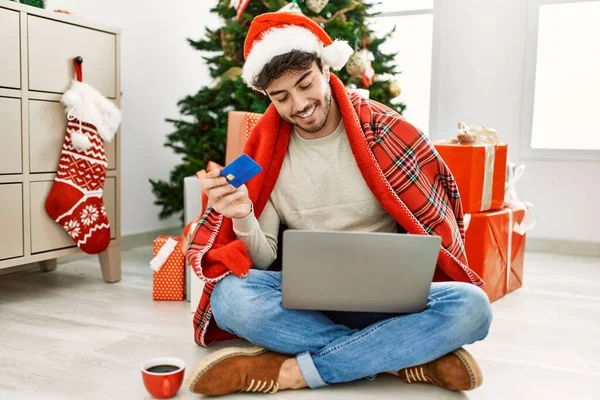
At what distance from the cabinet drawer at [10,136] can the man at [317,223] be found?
84 centimetres

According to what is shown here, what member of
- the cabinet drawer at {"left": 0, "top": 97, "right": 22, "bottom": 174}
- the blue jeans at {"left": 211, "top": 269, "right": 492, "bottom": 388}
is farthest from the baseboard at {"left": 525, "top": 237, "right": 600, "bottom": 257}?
the cabinet drawer at {"left": 0, "top": 97, "right": 22, "bottom": 174}

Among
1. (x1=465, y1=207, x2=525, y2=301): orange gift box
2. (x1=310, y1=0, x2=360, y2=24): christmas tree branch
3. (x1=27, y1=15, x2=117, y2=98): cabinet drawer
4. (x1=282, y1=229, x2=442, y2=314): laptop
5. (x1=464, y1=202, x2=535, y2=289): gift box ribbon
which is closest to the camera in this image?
(x1=282, y1=229, x2=442, y2=314): laptop

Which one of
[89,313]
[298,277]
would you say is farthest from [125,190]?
[298,277]

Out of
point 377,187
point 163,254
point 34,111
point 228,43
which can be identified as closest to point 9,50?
point 34,111

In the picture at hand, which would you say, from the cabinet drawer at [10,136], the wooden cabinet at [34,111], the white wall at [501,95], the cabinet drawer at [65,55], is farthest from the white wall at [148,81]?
the white wall at [501,95]

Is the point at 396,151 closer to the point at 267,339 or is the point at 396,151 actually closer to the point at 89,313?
the point at 267,339

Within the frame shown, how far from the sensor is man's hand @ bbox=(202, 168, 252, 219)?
4.11ft

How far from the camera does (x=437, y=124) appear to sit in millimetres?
3459

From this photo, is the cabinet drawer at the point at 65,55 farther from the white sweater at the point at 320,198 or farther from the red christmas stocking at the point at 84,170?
the white sweater at the point at 320,198

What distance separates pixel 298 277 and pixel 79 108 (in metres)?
1.24

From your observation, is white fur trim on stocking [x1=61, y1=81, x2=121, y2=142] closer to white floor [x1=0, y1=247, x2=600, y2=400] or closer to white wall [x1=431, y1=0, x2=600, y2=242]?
white floor [x1=0, y1=247, x2=600, y2=400]

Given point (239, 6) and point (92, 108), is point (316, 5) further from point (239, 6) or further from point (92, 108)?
point (92, 108)

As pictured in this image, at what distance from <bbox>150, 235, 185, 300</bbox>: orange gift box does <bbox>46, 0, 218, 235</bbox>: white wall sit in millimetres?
914

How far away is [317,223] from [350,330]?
0.88 feet
